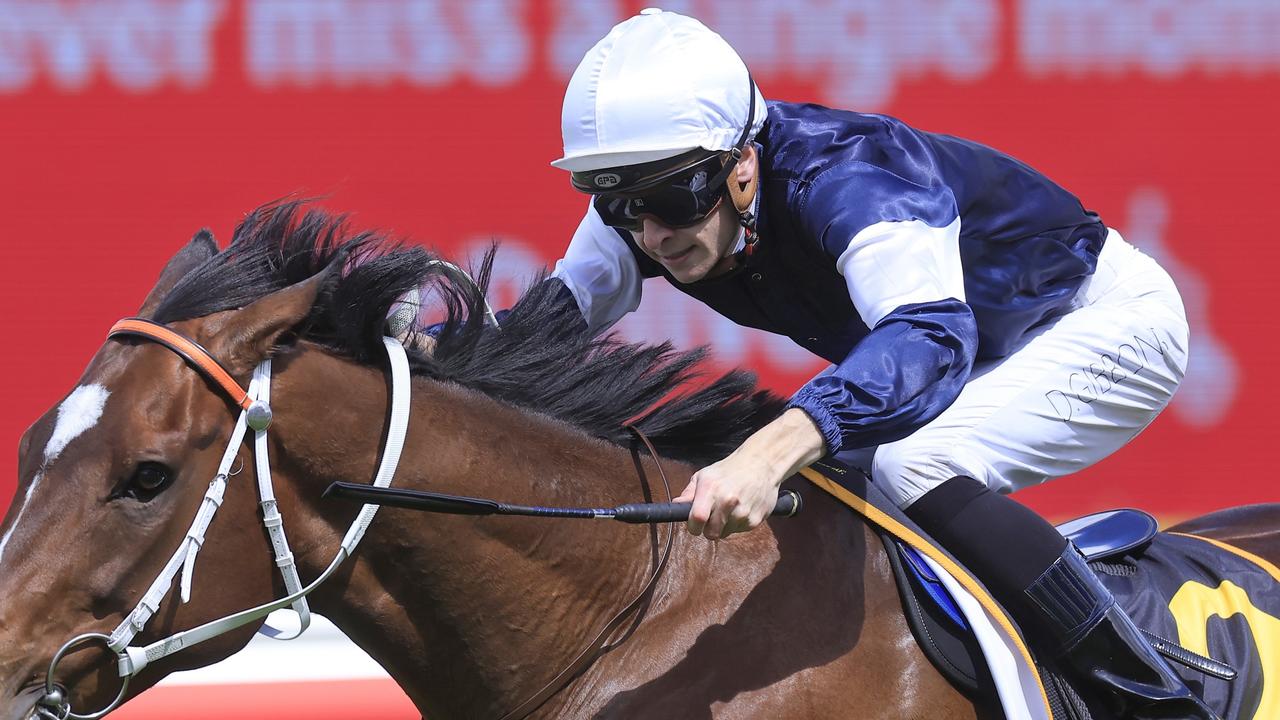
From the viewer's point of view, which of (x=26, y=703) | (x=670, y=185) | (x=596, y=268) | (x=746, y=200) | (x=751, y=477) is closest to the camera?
(x=26, y=703)

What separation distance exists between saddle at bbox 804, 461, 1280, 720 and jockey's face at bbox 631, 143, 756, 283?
391 millimetres

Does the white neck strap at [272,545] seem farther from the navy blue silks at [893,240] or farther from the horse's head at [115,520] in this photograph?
the navy blue silks at [893,240]

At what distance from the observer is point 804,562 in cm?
200

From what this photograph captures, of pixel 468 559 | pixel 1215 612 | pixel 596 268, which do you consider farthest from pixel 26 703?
pixel 1215 612

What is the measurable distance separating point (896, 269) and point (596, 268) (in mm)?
734

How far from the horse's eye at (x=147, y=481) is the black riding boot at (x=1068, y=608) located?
3.79 ft

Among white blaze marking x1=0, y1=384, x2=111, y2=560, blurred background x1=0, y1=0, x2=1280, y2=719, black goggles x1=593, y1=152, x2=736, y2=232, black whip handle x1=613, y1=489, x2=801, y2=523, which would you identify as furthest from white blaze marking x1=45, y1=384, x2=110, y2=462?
blurred background x1=0, y1=0, x2=1280, y2=719

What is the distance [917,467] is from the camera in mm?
2057

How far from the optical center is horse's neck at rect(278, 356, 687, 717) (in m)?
1.82

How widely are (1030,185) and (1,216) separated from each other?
3211 mm

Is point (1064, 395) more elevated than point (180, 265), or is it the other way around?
point (180, 265)

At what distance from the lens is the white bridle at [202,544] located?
1.64 m

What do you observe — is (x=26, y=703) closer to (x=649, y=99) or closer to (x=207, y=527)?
(x=207, y=527)

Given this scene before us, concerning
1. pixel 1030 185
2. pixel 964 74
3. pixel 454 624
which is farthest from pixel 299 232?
pixel 964 74
